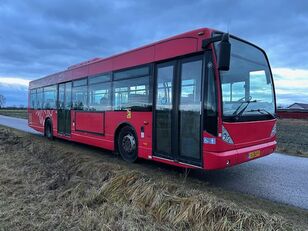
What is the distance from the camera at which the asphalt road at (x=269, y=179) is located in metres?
5.92

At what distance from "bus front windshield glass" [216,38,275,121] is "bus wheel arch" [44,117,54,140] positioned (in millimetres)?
9442

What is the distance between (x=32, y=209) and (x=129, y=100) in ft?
13.3

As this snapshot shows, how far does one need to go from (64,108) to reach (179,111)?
6831mm

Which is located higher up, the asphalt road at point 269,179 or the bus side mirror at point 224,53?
the bus side mirror at point 224,53

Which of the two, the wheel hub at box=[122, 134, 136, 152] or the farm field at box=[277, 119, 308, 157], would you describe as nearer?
the wheel hub at box=[122, 134, 136, 152]

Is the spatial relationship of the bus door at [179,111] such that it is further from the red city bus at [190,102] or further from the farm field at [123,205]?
the farm field at [123,205]

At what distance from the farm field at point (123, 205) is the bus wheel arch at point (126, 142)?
44.4 inches

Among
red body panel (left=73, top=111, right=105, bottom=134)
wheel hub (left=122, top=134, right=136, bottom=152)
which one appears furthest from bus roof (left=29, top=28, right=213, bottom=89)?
wheel hub (left=122, top=134, right=136, bottom=152)

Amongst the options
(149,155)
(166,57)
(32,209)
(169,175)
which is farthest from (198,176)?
(32,209)

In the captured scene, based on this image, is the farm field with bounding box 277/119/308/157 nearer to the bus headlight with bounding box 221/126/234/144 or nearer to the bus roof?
the bus headlight with bounding box 221/126/234/144

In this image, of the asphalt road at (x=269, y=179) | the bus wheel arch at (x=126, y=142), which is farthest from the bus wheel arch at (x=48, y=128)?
the asphalt road at (x=269, y=179)

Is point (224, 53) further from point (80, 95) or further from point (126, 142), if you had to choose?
Result: point (80, 95)

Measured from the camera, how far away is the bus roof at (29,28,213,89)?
6.41 metres

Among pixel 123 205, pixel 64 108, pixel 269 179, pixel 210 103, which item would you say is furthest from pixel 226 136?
pixel 64 108
